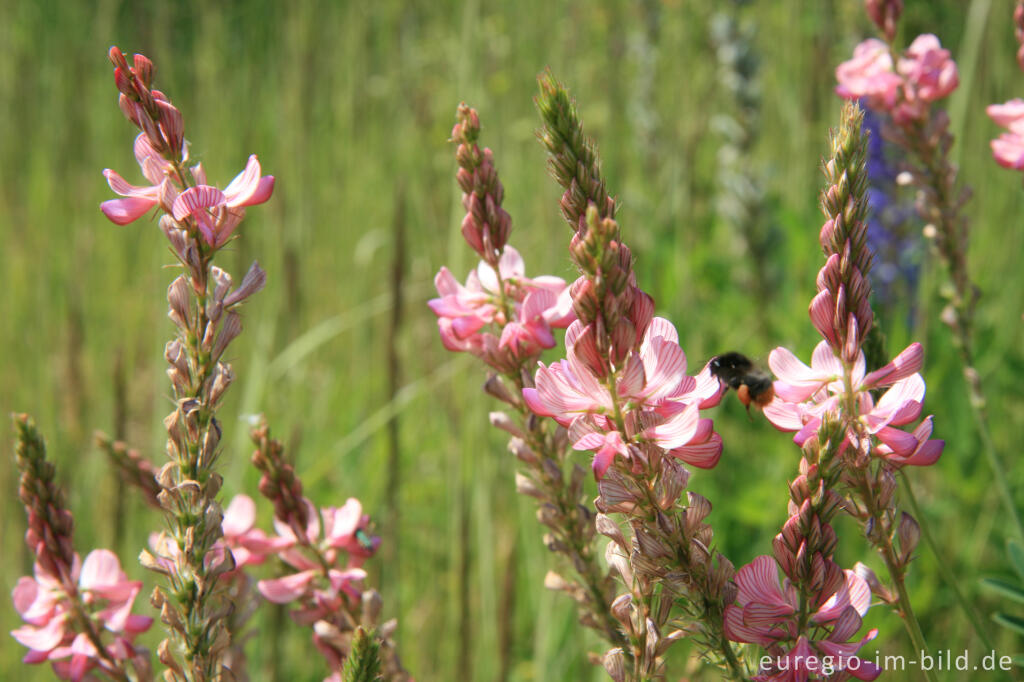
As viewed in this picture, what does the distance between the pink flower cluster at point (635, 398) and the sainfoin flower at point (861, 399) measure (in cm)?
8

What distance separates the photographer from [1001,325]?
2508 mm

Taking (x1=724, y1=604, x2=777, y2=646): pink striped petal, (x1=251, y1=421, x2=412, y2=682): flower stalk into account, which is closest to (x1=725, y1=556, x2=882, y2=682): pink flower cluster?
(x1=724, y1=604, x2=777, y2=646): pink striped petal

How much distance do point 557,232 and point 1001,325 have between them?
130cm

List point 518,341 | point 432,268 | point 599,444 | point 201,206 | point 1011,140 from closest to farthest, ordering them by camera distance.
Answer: point 599,444 → point 201,206 → point 518,341 → point 1011,140 → point 432,268

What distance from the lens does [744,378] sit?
1.20m

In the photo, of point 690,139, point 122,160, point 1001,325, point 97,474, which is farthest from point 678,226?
point 122,160

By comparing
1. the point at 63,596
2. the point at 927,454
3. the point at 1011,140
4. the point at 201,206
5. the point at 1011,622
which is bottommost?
the point at 1011,622

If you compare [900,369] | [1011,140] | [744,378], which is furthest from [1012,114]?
[900,369]

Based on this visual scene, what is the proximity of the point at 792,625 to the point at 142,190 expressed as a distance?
643mm

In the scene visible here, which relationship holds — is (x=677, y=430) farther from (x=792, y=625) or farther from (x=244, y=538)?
(x=244, y=538)

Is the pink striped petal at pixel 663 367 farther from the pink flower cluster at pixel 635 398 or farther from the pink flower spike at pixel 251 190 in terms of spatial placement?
the pink flower spike at pixel 251 190

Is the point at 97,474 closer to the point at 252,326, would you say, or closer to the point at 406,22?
the point at 252,326

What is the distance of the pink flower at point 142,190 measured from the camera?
77 cm

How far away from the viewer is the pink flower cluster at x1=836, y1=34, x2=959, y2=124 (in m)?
1.30
